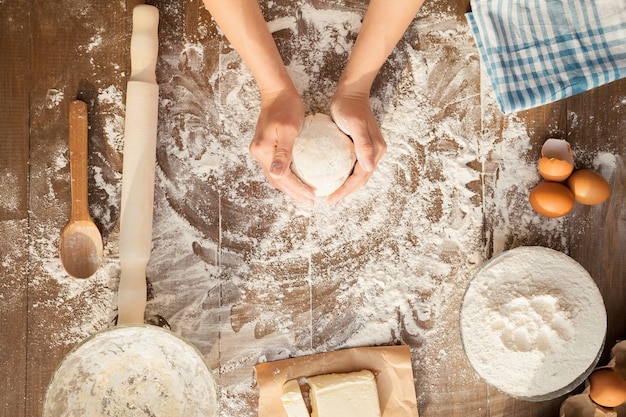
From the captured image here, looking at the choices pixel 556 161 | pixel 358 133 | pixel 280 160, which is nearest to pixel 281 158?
pixel 280 160

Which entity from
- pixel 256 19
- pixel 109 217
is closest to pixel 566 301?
pixel 256 19

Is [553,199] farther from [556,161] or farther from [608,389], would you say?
[608,389]

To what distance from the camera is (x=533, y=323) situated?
0.97 meters

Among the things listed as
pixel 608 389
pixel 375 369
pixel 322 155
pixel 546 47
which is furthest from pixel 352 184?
pixel 608 389

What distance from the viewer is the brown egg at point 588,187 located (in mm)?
1014

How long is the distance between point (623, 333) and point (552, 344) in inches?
8.5

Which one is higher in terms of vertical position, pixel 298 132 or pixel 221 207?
pixel 298 132

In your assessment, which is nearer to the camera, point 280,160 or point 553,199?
point 280,160

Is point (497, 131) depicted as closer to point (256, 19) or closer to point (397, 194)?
point (397, 194)

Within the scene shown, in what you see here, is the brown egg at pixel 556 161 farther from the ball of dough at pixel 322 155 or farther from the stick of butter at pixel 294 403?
the stick of butter at pixel 294 403

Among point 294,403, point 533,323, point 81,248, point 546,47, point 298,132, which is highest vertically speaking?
point 546,47

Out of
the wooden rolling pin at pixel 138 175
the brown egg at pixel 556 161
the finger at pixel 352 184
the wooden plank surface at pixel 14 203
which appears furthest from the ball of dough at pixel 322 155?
the wooden plank surface at pixel 14 203

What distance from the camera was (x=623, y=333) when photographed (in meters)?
1.08

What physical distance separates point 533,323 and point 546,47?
0.54m
